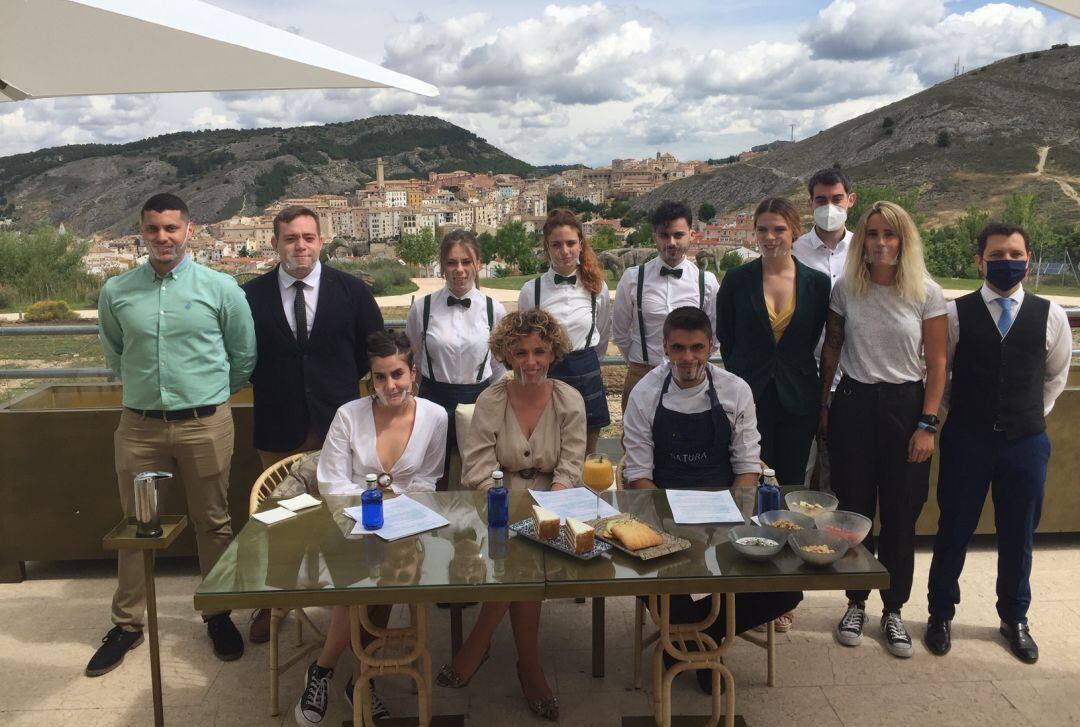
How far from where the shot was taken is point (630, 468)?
116 inches

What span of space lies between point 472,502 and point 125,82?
7.57 feet

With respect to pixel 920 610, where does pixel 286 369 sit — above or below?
above

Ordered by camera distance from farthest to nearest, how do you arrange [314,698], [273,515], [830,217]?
[830,217] < [314,698] < [273,515]

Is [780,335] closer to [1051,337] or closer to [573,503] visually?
[1051,337]

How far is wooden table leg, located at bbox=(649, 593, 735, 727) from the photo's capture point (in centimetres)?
242

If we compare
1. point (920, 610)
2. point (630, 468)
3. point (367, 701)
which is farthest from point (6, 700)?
point (920, 610)

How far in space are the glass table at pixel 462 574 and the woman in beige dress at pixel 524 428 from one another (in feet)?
1.19

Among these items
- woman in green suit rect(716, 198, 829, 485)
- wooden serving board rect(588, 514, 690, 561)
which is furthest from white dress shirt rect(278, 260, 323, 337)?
woman in green suit rect(716, 198, 829, 485)

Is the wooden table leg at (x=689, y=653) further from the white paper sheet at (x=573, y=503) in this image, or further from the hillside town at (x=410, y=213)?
the hillside town at (x=410, y=213)

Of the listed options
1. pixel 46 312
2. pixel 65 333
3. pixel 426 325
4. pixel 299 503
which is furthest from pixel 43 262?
pixel 299 503

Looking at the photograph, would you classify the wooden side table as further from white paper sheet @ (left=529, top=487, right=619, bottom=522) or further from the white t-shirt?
the white t-shirt

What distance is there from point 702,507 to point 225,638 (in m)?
1.92

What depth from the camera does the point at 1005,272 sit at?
2.84 m

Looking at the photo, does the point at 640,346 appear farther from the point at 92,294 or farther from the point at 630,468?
the point at 92,294
